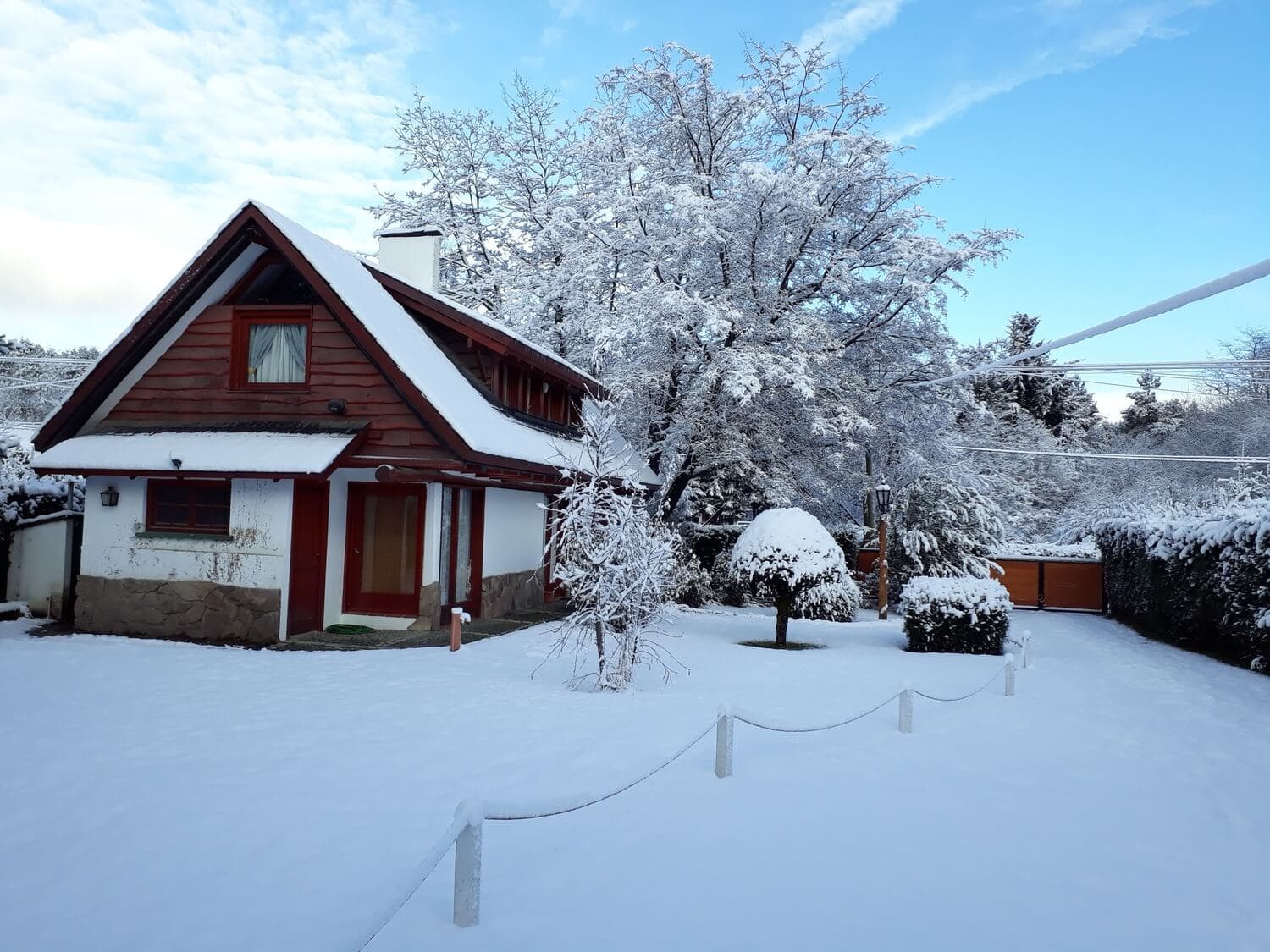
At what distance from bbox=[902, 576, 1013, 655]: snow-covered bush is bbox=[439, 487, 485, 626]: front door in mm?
7717

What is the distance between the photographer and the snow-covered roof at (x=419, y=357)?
13.1 meters

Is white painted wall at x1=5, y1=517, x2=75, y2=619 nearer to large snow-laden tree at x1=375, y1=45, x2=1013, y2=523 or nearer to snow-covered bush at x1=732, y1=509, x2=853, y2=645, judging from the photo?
large snow-laden tree at x1=375, y1=45, x2=1013, y2=523

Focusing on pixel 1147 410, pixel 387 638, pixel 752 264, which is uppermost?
pixel 1147 410

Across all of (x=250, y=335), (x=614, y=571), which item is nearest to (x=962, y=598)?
(x=614, y=571)

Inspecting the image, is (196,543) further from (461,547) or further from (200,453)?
(461,547)

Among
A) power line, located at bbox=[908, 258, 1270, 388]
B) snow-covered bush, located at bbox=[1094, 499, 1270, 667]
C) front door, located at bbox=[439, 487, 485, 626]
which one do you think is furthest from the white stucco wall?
snow-covered bush, located at bbox=[1094, 499, 1270, 667]

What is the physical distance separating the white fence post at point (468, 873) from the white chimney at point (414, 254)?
1658 centimetres

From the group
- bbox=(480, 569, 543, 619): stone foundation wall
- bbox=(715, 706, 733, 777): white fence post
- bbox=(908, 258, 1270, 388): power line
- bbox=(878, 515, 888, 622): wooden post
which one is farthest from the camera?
bbox=(878, 515, 888, 622): wooden post

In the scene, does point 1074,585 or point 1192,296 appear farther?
point 1074,585

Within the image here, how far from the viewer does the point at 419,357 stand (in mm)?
14219

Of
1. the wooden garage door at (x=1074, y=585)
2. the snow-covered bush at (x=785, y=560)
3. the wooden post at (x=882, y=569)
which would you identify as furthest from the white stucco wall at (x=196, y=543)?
the wooden garage door at (x=1074, y=585)

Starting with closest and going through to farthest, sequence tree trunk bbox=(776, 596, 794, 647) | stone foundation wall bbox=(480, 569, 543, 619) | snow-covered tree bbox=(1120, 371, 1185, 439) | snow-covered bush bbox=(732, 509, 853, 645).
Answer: snow-covered bush bbox=(732, 509, 853, 645)
tree trunk bbox=(776, 596, 794, 647)
stone foundation wall bbox=(480, 569, 543, 619)
snow-covered tree bbox=(1120, 371, 1185, 439)

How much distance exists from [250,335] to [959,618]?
509 inches

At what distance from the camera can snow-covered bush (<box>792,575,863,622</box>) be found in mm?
19203
